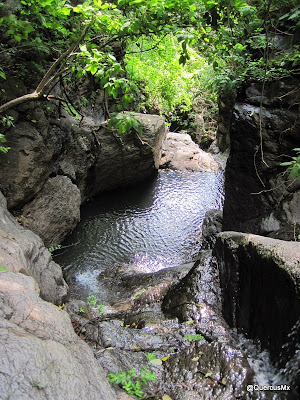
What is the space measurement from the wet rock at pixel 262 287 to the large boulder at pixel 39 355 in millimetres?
1625

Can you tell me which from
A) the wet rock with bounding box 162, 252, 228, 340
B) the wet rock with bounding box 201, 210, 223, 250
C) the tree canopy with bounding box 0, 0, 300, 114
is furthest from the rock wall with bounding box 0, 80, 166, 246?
the wet rock with bounding box 201, 210, 223, 250

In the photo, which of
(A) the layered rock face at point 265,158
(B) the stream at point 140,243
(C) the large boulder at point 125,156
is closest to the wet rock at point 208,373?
(B) the stream at point 140,243

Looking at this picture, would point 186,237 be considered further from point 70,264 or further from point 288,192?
point 288,192

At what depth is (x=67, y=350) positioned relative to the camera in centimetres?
200

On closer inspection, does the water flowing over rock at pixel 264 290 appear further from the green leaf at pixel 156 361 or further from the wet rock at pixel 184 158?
the wet rock at pixel 184 158

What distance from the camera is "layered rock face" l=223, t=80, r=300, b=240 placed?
202 inches

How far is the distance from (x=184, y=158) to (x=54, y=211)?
27.0 feet

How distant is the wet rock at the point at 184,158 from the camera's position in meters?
13.6

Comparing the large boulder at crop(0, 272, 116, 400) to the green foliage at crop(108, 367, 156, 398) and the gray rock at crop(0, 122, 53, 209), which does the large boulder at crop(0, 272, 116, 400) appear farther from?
the gray rock at crop(0, 122, 53, 209)

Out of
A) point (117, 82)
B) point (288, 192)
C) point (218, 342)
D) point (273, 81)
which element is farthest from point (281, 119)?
point (218, 342)

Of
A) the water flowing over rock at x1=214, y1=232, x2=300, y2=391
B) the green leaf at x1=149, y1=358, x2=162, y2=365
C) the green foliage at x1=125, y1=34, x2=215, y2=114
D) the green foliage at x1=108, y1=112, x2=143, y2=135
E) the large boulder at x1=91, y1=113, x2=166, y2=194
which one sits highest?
the green foliage at x1=125, y1=34, x2=215, y2=114

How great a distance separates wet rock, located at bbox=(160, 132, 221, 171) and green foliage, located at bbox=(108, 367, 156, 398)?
11.4 metres

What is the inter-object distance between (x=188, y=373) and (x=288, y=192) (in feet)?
11.8

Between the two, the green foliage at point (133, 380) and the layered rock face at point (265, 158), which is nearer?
the green foliage at point (133, 380)
